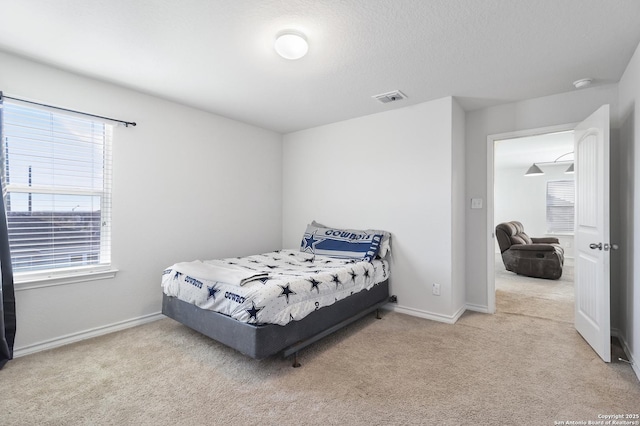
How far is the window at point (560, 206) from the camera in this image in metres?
7.40

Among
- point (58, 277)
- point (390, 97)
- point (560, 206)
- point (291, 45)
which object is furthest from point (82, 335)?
point (560, 206)

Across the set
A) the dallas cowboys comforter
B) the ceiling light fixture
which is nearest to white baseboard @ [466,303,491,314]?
the dallas cowboys comforter

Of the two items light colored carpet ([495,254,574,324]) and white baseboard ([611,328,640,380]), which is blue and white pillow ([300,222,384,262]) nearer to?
light colored carpet ([495,254,574,324])

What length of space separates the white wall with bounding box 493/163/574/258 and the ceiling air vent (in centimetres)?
633

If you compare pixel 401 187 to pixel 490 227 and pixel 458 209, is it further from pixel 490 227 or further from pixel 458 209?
pixel 490 227

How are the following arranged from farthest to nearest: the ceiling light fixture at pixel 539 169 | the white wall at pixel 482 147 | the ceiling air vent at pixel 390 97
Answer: the ceiling light fixture at pixel 539 169 < the white wall at pixel 482 147 < the ceiling air vent at pixel 390 97

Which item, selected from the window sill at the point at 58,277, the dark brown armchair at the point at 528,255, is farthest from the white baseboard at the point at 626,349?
the window sill at the point at 58,277

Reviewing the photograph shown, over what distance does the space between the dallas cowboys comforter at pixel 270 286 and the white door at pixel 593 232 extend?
1.83m

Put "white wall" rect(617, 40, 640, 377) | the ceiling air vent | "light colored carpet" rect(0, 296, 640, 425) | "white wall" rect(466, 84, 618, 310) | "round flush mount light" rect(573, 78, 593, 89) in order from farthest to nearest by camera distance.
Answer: "white wall" rect(466, 84, 618, 310), the ceiling air vent, "round flush mount light" rect(573, 78, 593, 89), "white wall" rect(617, 40, 640, 377), "light colored carpet" rect(0, 296, 640, 425)

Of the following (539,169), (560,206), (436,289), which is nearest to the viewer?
(436,289)

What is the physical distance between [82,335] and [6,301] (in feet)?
2.17

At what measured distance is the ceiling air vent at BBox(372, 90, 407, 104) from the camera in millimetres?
3122

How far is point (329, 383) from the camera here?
2055 mm

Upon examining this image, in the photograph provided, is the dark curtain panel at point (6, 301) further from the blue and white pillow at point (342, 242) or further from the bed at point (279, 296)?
the blue and white pillow at point (342, 242)
